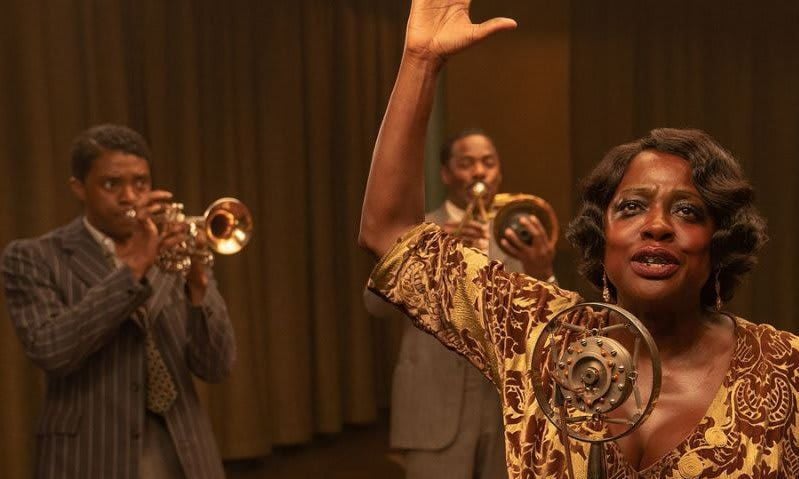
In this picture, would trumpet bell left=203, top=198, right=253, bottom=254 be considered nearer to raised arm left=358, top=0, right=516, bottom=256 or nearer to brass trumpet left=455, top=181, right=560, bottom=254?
brass trumpet left=455, top=181, right=560, bottom=254

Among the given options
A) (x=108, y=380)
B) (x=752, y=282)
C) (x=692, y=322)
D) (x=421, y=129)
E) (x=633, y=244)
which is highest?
(x=421, y=129)

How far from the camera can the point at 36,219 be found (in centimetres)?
451

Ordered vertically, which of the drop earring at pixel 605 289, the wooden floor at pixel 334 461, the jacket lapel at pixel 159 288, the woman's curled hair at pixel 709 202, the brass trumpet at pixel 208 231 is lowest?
the wooden floor at pixel 334 461

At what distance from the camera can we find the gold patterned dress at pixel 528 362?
62.1 inches

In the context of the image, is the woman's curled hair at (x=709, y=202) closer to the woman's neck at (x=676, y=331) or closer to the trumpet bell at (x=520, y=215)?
the woman's neck at (x=676, y=331)

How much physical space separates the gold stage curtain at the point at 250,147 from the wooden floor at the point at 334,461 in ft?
0.38

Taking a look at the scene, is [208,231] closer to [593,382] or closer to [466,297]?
[466,297]

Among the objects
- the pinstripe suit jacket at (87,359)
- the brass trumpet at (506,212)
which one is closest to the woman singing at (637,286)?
the pinstripe suit jacket at (87,359)

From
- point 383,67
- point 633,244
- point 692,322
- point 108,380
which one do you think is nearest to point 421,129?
point 633,244

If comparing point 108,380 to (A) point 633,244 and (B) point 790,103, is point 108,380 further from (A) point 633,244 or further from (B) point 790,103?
(B) point 790,103

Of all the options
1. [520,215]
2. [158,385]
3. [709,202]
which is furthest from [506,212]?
[709,202]

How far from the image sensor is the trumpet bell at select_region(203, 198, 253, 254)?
354cm

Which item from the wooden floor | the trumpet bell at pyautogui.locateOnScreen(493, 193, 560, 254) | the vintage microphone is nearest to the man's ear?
the trumpet bell at pyautogui.locateOnScreen(493, 193, 560, 254)

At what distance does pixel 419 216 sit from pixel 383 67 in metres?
4.12
